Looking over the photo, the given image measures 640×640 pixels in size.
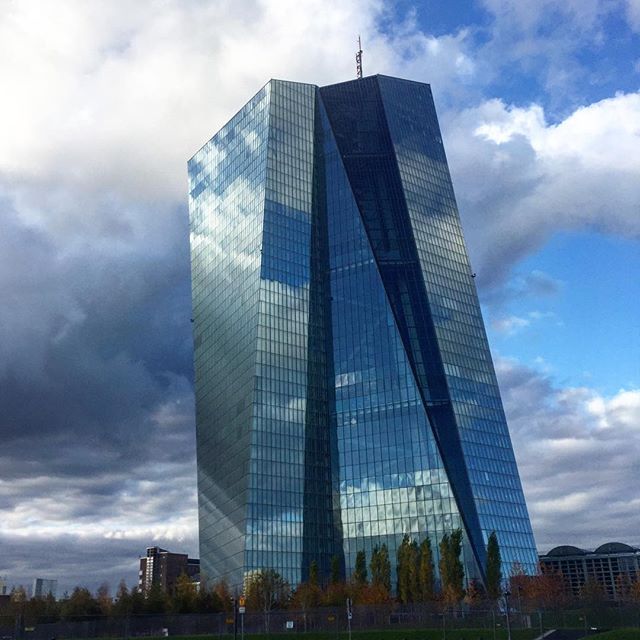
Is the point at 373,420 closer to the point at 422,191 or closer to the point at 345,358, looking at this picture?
the point at 345,358

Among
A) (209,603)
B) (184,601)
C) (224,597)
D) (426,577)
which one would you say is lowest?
(209,603)

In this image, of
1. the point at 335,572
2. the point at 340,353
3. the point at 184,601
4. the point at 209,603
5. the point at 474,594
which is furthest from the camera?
the point at 340,353

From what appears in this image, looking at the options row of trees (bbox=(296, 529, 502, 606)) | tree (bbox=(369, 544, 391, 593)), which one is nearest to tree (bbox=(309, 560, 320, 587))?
row of trees (bbox=(296, 529, 502, 606))

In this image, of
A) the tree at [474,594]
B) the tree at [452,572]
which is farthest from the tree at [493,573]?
the tree at [452,572]

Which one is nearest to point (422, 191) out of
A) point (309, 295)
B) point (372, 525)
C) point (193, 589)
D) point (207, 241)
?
point (309, 295)

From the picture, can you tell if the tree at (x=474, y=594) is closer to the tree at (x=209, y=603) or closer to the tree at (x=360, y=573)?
the tree at (x=360, y=573)

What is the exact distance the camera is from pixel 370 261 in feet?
534

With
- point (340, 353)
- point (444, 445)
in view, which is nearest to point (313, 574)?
point (444, 445)

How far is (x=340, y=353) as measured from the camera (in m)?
165

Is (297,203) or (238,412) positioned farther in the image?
(297,203)

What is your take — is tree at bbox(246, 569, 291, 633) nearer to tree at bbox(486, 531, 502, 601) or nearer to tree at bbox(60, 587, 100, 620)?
tree at bbox(60, 587, 100, 620)

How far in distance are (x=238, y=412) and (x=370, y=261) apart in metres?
40.1

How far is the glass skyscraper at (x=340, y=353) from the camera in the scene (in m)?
148

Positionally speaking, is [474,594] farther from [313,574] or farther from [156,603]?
[156,603]
